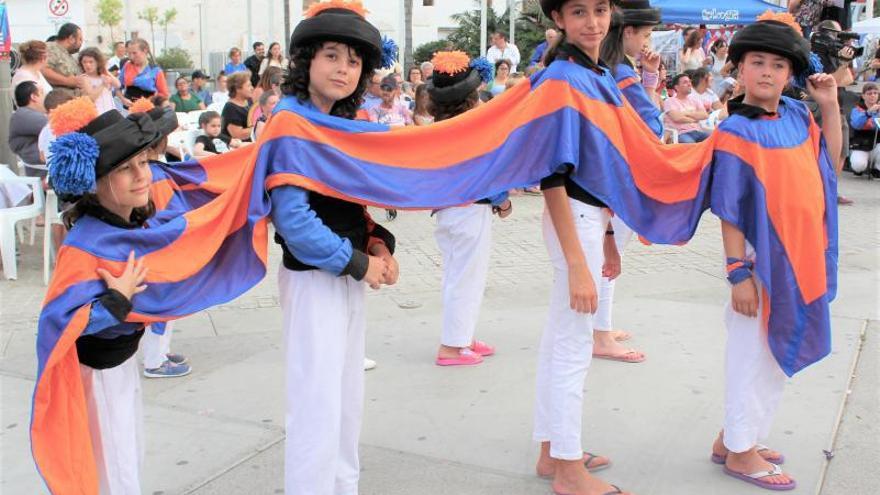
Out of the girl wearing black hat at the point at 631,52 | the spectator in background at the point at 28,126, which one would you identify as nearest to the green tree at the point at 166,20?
the spectator in background at the point at 28,126

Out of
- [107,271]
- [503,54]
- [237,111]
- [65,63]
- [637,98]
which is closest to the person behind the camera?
[107,271]

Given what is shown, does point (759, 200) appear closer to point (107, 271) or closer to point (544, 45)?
point (107, 271)

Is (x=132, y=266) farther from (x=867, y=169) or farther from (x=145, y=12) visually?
(x=145, y=12)

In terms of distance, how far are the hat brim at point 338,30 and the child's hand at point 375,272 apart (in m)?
0.72

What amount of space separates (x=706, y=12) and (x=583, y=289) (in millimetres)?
14691

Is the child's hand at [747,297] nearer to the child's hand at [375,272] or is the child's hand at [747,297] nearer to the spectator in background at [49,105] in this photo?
the child's hand at [375,272]

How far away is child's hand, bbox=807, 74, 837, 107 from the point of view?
3.58 meters

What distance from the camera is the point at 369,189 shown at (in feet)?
9.98

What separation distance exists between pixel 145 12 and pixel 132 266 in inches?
2269

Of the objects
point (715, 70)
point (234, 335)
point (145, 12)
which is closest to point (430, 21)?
point (145, 12)

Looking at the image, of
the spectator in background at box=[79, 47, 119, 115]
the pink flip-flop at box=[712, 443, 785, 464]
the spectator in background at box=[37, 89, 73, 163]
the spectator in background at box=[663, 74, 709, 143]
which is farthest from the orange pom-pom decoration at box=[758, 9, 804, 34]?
the spectator in background at box=[663, 74, 709, 143]

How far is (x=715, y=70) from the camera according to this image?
1568cm

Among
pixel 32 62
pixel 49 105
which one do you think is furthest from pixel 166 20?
pixel 49 105

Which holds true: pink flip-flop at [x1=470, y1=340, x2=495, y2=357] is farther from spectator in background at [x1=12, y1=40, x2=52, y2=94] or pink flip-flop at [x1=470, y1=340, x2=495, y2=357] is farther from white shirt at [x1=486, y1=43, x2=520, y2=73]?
white shirt at [x1=486, y1=43, x2=520, y2=73]
